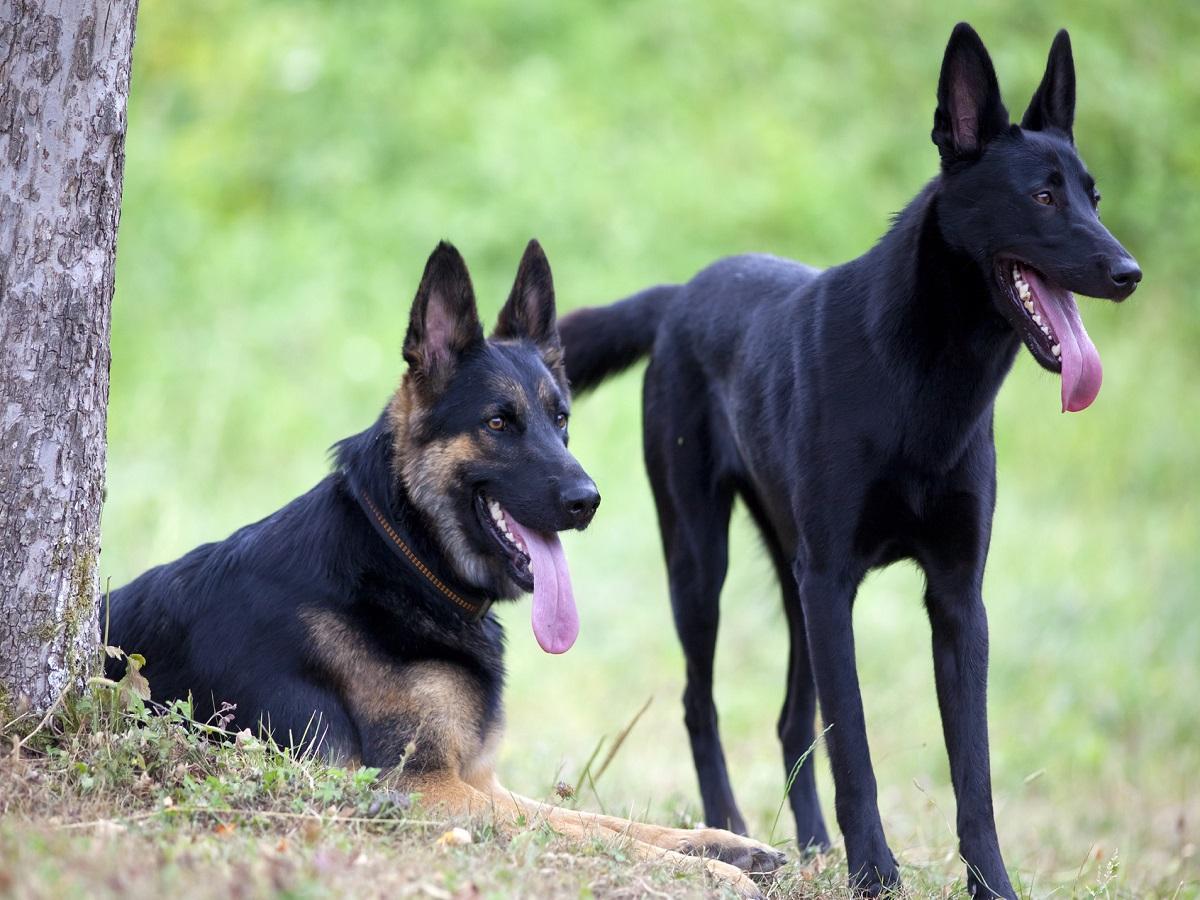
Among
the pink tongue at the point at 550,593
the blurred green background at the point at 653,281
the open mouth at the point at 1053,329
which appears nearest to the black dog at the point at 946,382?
the open mouth at the point at 1053,329

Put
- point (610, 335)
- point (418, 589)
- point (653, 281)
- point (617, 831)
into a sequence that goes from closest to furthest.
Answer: point (617, 831) < point (418, 589) < point (610, 335) < point (653, 281)

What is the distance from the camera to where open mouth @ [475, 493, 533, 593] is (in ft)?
14.3

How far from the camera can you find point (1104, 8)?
17.7m

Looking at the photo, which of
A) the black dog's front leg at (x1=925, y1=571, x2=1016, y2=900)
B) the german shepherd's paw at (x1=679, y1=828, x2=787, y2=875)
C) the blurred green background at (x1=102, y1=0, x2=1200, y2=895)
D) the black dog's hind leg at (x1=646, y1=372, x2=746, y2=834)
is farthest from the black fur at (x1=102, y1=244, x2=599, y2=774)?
the blurred green background at (x1=102, y1=0, x2=1200, y2=895)

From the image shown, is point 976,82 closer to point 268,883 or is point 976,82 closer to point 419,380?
point 419,380

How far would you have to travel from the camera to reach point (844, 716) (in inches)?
158

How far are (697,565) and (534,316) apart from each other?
1206mm

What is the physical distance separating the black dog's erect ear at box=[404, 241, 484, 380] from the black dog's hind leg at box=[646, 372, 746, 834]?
117cm

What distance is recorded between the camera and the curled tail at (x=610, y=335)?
573cm

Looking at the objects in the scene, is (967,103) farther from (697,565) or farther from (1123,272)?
(697,565)

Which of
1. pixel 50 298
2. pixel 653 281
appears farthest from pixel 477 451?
pixel 653 281

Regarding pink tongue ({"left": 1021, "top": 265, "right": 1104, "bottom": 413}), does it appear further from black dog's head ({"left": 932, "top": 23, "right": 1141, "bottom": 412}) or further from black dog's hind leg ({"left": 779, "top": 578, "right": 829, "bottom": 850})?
black dog's hind leg ({"left": 779, "top": 578, "right": 829, "bottom": 850})

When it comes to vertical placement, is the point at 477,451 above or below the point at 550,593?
above

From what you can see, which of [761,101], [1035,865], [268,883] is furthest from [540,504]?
[761,101]
